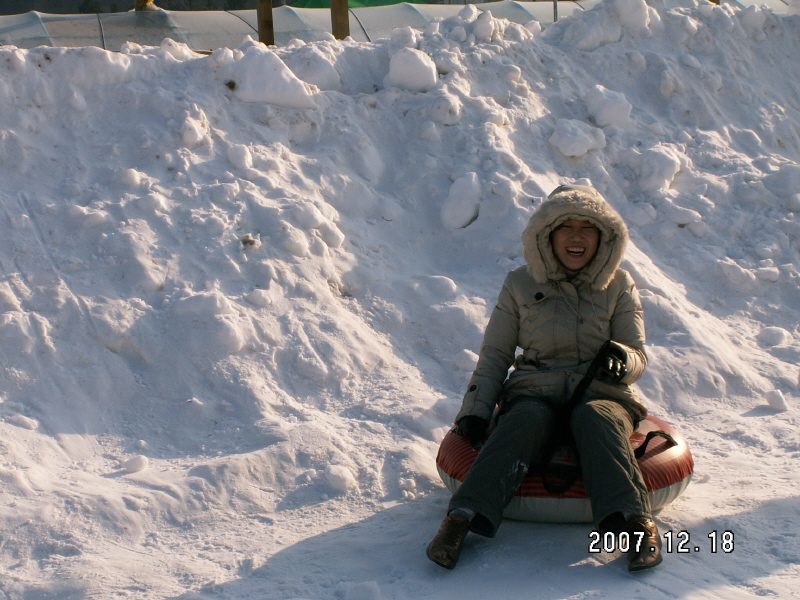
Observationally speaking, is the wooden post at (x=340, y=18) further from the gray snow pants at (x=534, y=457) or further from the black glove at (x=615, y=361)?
the gray snow pants at (x=534, y=457)

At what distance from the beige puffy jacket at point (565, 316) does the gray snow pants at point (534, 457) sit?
0.70 ft

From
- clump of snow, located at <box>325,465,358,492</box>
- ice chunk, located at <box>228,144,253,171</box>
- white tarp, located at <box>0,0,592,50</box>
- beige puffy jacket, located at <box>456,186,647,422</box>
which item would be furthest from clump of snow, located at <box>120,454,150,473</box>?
white tarp, located at <box>0,0,592,50</box>

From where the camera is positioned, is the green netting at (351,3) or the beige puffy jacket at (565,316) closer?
the beige puffy jacket at (565,316)

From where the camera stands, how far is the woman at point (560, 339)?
2932mm

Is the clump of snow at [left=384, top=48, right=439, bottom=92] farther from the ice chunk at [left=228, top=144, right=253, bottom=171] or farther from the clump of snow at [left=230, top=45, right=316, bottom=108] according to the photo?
the ice chunk at [left=228, top=144, right=253, bottom=171]

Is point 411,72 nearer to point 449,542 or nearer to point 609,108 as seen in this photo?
point 609,108

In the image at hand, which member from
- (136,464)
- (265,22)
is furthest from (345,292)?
(265,22)

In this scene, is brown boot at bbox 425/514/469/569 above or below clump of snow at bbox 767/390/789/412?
above

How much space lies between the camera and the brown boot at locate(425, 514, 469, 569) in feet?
8.93

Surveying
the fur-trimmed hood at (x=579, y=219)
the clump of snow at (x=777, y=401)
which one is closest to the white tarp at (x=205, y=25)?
the clump of snow at (x=777, y=401)

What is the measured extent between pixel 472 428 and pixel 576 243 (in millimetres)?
870

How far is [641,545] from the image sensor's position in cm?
266

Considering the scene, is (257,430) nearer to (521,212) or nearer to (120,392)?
(120,392)

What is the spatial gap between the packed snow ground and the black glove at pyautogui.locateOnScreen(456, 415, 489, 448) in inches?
14.2
